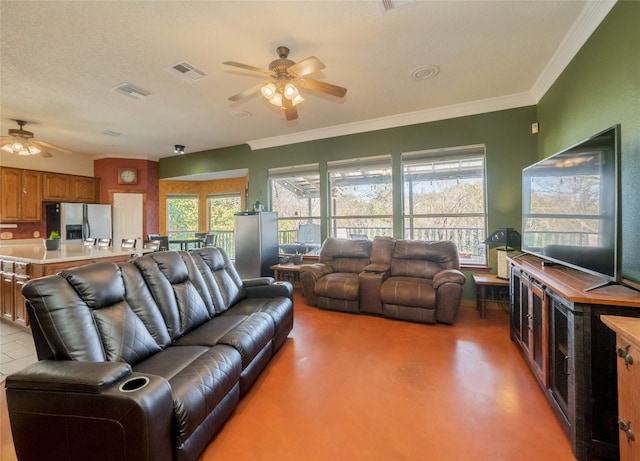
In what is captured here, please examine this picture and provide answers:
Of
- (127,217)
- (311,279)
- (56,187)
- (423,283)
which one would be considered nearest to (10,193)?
(56,187)

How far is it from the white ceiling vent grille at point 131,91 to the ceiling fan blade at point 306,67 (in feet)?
7.26

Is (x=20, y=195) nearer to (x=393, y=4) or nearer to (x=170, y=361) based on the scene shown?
(x=170, y=361)

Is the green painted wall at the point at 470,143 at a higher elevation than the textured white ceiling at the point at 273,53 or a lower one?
lower

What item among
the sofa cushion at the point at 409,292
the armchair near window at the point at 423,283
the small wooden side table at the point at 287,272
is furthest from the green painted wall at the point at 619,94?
the small wooden side table at the point at 287,272

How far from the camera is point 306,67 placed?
2.25 m

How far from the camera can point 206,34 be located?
233cm

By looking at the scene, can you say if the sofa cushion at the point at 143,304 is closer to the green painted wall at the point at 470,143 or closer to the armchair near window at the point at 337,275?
the armchair near window at the point at 337,275

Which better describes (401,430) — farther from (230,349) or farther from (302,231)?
(302,231)

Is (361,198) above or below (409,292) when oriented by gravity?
above

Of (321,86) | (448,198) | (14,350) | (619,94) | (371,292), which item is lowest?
(14,350)

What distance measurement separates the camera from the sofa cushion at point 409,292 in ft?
10.6

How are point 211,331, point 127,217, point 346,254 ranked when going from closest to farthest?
point 211,331, point 346,254, point 127,217

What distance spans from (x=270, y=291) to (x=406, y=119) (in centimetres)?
332

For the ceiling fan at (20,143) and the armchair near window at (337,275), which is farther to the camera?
the ceiling fan at (20,143)
